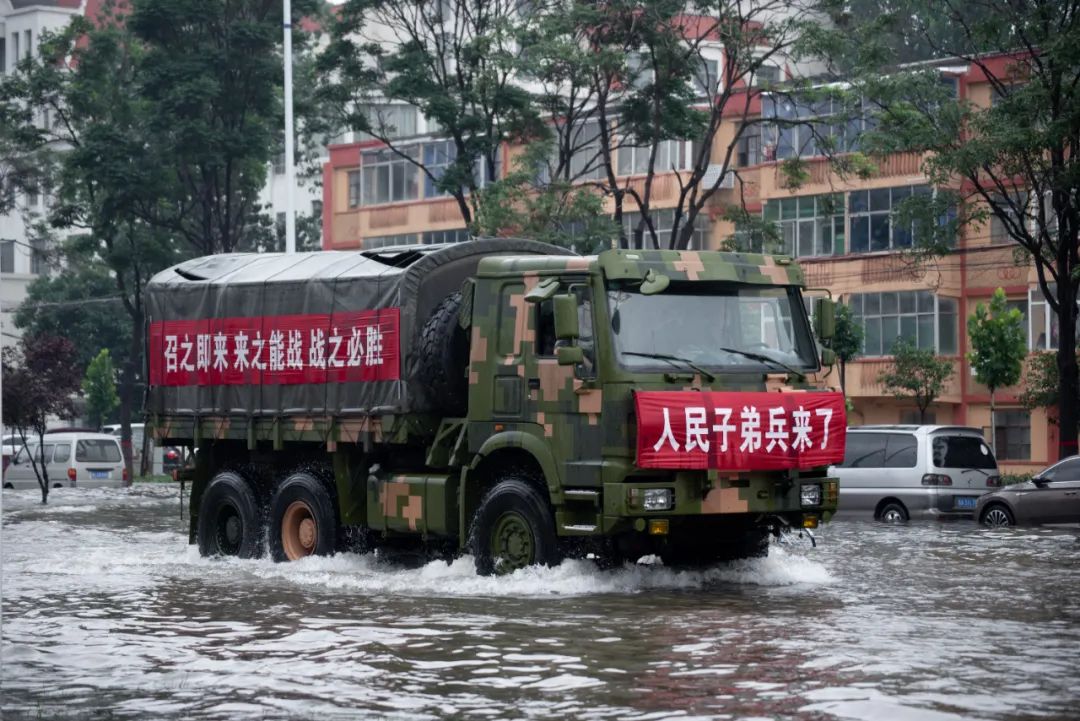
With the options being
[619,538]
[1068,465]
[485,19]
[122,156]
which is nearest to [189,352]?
[619,538]

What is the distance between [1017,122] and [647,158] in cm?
2782

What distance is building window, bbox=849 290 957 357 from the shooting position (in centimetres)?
5028

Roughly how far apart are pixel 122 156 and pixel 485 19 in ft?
36.7

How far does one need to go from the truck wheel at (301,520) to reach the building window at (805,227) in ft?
111

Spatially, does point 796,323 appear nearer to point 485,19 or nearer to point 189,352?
point 189,352

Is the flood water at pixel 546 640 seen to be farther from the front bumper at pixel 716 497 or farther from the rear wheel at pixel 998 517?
the rear wheel at pixel 998 517

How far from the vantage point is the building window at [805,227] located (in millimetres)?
52125

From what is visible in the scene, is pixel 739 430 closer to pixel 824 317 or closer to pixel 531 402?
pixel 824 317

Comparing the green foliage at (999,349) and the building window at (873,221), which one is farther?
the building window at (873,221)

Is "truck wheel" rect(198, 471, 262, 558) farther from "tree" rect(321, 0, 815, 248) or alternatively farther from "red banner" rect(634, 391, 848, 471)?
"tree" rect(321, 0, 815, 248)

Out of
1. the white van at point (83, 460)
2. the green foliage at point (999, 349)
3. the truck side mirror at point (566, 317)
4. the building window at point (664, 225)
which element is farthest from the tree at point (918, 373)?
the truck side mirror at point (566, 317)

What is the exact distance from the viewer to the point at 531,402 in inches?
621

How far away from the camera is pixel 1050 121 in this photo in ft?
94.2

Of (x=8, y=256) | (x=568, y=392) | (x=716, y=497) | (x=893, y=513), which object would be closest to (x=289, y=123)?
(x=893, y=513)
